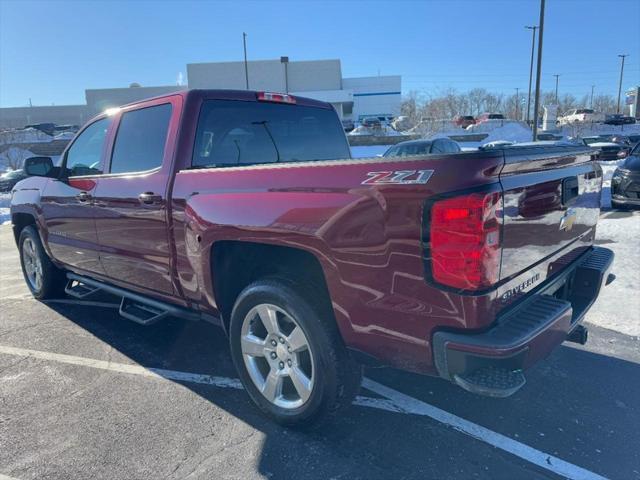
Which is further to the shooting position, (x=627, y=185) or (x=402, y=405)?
(x=627, y=185)

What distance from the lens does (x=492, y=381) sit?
2072 millimetres

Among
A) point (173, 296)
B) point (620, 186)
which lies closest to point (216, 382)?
point (173, 296)

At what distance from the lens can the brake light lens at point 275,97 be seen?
12.3 ft

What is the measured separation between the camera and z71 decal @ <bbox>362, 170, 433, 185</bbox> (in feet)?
6.66

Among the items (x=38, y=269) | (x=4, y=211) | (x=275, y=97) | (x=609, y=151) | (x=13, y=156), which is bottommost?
(x=4, y=211)

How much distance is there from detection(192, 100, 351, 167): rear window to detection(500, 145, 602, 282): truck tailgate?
77.0 inches

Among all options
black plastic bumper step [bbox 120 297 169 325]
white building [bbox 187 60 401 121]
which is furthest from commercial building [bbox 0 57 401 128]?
black plastic bumper step [bbox 120 297 169 325]

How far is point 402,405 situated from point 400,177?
1730 mm

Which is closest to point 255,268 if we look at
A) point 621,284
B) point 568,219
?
point 568,219

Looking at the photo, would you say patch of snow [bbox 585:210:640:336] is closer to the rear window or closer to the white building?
the rear window

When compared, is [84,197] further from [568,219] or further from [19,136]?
[19,136]

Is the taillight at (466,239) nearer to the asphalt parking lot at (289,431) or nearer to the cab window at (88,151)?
the asphalt parking lot at (289,431)

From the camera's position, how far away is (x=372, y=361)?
8.01 feet

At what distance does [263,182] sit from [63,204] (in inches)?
112
